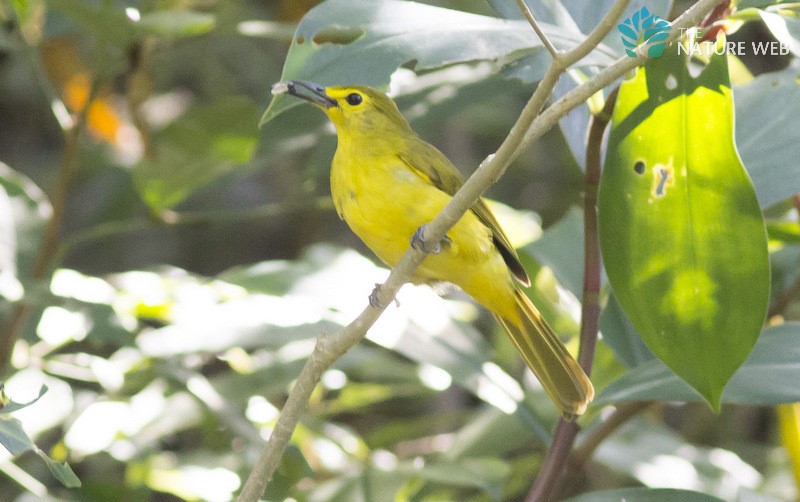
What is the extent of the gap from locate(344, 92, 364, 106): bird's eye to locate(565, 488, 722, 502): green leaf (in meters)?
0.93

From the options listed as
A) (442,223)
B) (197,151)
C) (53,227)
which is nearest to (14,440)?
(442,223)

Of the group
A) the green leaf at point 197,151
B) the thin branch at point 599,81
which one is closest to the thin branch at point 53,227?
the green leaf at point 197,151

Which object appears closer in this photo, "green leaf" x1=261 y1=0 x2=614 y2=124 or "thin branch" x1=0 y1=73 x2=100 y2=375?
"green leaf" x1=261 y1=0 x2=614 y2=124

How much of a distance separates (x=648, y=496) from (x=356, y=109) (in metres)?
0.98

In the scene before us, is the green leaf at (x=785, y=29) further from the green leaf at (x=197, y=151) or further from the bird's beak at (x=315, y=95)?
the green leaf at (x=197, y=151)

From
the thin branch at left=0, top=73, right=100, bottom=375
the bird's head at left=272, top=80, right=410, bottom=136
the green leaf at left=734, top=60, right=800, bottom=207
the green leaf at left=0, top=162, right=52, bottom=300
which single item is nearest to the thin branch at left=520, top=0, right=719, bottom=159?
the green leaf at left=734, top=60, right=800, bottom=207

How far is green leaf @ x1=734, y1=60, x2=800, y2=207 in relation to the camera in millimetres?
Answer: 1504

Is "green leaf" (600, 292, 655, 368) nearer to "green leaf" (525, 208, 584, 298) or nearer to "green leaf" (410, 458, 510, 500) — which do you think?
"green leaf" (525, 208, 584, 298)

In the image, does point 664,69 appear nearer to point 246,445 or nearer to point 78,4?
point 246,445

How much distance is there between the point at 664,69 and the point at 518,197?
2808mm

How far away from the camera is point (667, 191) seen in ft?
4.29

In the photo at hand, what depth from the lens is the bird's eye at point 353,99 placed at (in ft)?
6.67

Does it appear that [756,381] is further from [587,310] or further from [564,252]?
[564,252]

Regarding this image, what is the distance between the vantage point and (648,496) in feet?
4.98
